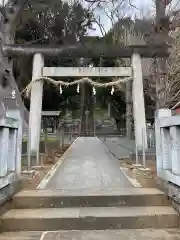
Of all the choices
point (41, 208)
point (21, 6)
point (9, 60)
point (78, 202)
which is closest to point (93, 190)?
point (78, 202)

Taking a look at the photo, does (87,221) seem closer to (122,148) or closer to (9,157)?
(9,157)

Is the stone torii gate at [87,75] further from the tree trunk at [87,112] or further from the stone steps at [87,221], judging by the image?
the tree trunk at [87,112]

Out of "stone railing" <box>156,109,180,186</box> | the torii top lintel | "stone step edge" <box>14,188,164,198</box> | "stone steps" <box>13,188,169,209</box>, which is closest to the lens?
"stone railing" <box>156,109,180,186</box>

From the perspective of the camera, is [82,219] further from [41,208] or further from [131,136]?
[131,136]

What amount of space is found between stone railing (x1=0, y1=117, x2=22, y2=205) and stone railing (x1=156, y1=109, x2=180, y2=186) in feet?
8.62

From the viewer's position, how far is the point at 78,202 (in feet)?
16.3

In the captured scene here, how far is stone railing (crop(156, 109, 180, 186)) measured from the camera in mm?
4734

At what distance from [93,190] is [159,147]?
4.90 feet

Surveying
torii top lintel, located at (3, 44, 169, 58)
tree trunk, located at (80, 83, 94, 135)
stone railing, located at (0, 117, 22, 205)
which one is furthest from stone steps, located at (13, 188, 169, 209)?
tree trunk, located at (80, 83, 94, 135)

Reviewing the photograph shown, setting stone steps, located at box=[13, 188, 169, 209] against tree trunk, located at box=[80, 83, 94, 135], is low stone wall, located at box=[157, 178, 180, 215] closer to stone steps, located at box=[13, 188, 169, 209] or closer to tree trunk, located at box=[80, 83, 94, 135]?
stone steps, located at box=[13, 188, 169, 209]

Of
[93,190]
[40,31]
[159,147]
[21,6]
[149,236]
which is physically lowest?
[149,236]

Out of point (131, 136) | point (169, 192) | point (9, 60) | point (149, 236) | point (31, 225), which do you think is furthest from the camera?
point (131, 136)

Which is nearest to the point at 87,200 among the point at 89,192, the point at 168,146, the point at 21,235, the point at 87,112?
the point at 89,192

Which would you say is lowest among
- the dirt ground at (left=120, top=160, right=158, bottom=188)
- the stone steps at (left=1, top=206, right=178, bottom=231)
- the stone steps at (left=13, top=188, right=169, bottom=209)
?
the stone steps at (left=1, top=206, right=178, bottom=231)
